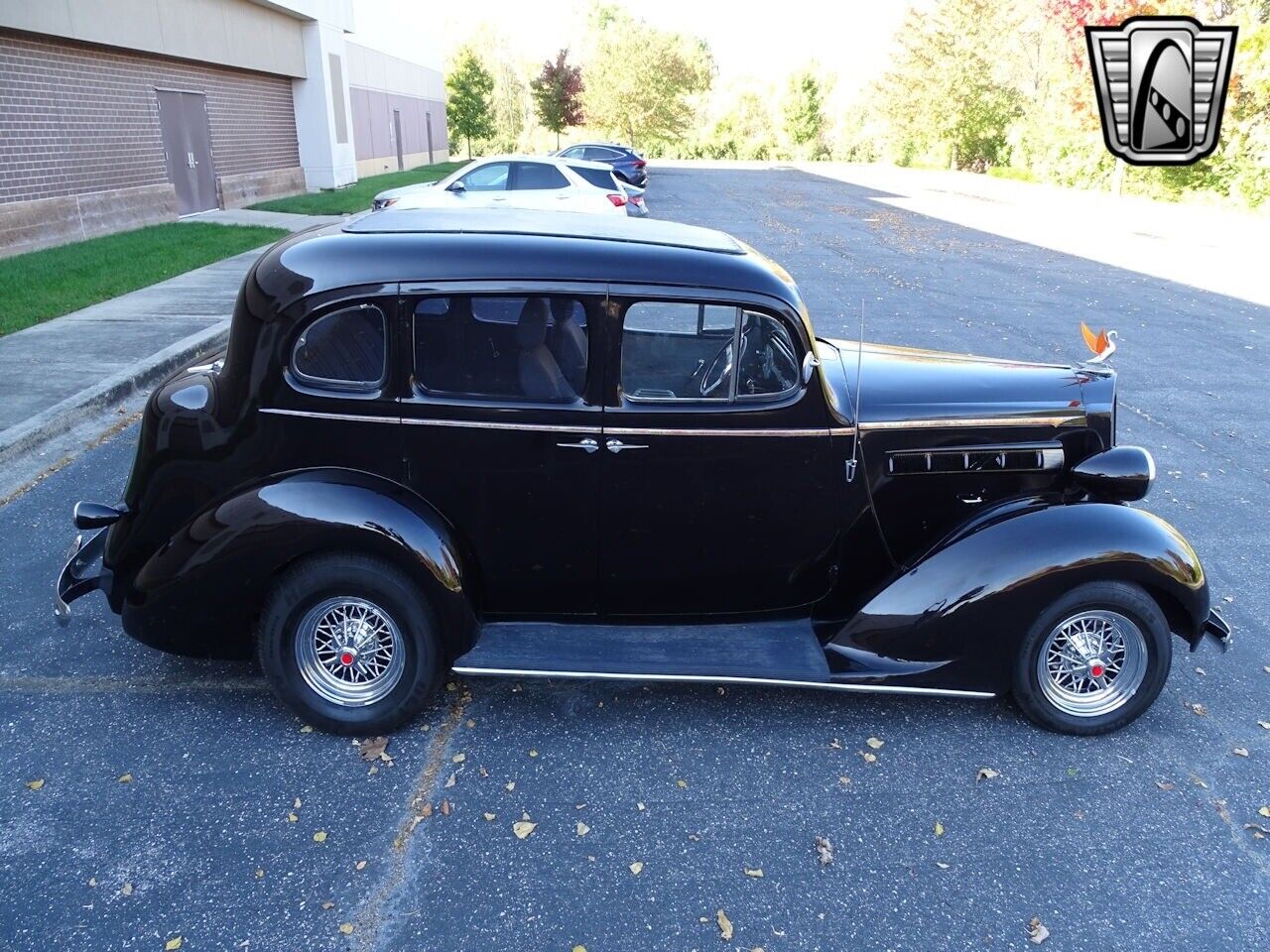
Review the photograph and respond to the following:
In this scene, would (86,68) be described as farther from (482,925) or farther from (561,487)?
(482,925)

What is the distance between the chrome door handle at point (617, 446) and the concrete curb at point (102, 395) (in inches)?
187

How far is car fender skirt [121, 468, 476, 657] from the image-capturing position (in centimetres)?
355

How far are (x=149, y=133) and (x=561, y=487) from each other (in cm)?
1641

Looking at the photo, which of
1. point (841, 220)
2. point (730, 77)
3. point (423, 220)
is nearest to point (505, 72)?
point (730, 77)

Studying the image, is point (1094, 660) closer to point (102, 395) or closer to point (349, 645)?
point (349, 645)

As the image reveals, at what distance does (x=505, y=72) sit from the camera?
71.9 metres

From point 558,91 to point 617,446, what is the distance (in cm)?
4646

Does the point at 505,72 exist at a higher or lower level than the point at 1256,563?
higher

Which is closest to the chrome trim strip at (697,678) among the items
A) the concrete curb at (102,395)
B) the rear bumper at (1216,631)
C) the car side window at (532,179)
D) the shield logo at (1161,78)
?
the rear bumper at (1216,631)

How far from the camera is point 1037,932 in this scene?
2.88 meters

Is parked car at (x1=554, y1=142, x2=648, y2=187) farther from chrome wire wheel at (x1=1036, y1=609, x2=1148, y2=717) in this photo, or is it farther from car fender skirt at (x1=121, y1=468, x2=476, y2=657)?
chrome wire wheel at (x1=1036, y1=609, x2=1148, y2=717)

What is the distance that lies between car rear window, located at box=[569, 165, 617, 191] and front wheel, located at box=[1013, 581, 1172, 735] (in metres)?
13.8

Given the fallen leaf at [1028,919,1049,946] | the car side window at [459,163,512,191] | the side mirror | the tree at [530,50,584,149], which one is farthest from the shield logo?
the tree at [530,50,584,149]

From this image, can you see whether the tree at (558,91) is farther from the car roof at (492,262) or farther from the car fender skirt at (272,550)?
the car fender skirt at (272,550)
